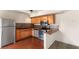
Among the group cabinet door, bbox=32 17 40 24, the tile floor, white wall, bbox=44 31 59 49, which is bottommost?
the tile floor

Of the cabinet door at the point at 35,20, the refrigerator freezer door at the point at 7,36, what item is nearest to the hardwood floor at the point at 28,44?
the refrigerator freezer door at the point at 7,36

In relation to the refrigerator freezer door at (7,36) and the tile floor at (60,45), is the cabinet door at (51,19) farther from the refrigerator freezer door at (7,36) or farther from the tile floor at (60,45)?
the refrigerator freezer door at (7,36)

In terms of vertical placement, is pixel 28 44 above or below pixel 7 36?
below

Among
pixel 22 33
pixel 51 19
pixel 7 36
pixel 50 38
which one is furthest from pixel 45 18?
pixel 7 36

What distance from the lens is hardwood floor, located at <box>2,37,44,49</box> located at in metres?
1.44

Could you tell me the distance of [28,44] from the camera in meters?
1.53

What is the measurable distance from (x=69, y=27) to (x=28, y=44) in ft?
2.65

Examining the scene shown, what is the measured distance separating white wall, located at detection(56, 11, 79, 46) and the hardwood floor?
0.39 metres

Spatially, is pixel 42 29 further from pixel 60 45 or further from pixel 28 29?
pixel 60 45

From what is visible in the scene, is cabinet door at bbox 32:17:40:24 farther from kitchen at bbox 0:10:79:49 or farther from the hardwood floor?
the hardwood floor

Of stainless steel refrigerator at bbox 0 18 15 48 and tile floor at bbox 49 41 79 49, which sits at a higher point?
stainless steel refrigerator at bbox 0 18 15 48

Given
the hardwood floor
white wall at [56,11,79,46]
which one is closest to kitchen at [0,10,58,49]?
the hardwood floor
